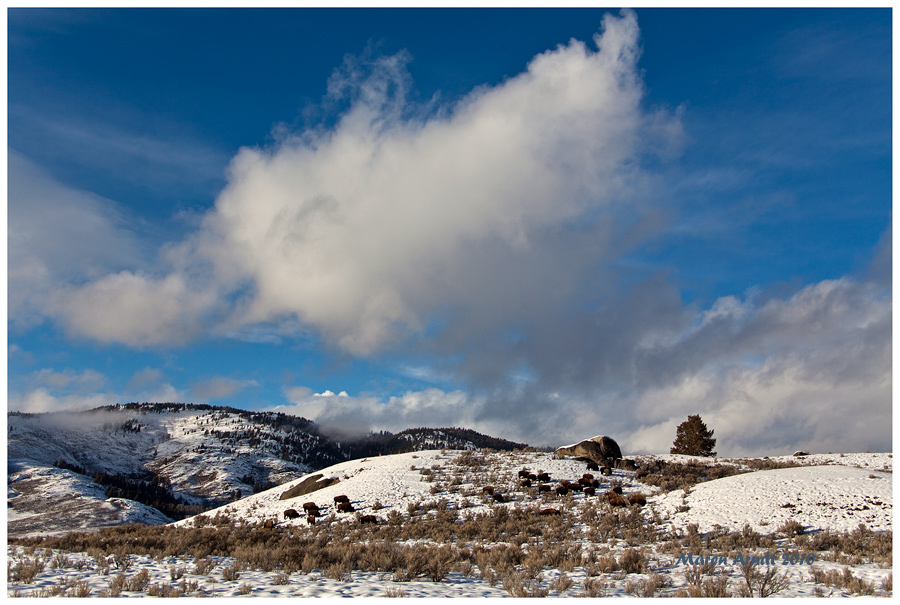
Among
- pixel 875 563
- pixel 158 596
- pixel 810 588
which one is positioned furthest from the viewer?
pixel 875 563

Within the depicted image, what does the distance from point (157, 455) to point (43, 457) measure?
4093 centimetres

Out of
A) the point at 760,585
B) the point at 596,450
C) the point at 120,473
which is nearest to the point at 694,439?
the point at 596,450

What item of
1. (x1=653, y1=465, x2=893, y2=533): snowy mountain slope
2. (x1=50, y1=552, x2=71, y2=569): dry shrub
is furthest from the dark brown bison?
(x1=50, y1=552, x2=71, y2=569): dry shrub

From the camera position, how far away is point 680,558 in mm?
16641

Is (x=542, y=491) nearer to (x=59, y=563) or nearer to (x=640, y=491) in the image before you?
(x=640, y=491)

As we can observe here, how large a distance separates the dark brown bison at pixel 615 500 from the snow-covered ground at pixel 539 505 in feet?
4.16

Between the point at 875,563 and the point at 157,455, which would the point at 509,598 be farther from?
the point at 157,455

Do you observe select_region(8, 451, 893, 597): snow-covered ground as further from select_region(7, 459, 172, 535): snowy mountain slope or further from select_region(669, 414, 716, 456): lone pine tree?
select_region(7, 459, 172, 535): snowy mountain slope

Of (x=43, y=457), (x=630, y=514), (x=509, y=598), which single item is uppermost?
(x=43, y=457)

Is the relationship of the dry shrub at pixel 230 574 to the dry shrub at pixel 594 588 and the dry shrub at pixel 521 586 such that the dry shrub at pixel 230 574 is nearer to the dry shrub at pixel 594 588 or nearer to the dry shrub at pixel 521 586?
the dry shrub at pixel 521 586

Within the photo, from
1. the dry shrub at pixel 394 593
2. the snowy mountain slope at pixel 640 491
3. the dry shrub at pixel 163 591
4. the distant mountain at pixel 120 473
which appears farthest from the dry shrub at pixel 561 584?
the distant mountain at pixel 120 473

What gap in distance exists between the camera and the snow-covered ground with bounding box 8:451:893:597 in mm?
13125

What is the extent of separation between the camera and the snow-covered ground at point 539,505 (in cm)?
1312

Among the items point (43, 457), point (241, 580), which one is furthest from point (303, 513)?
point (43, 457)
